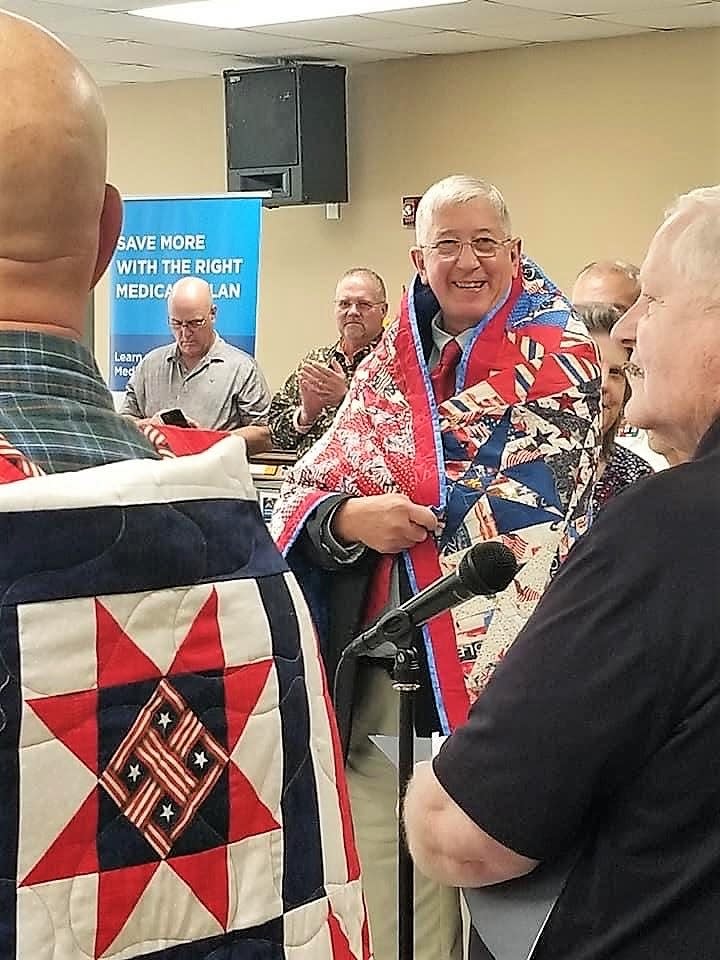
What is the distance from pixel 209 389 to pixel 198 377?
3.3 inches

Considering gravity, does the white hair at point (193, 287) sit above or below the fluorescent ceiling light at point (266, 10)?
below

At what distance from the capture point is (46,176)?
86cm

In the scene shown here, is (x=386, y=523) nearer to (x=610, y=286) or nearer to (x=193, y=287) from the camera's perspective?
(x=610, y=286)

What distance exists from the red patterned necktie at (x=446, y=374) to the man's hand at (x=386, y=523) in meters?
0.20

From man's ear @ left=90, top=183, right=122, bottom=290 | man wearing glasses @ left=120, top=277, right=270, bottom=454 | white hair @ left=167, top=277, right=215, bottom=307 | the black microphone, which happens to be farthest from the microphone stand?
white hair @ left=167, top=277, right=215, bottom=307

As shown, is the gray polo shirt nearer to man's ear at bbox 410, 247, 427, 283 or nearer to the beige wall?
the beige wall

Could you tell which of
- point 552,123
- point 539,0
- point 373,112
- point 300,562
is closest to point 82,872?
point 300,562

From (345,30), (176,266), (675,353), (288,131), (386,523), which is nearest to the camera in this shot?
(675,353)

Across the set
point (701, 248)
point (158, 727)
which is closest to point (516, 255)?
point (701, 248)

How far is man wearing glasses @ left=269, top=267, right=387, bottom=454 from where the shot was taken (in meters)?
4.07

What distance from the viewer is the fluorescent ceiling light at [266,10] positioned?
21.6ft

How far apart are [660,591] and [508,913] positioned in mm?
331

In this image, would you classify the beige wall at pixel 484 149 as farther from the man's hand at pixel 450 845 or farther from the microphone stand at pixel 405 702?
the man's hand at pixel 450 845

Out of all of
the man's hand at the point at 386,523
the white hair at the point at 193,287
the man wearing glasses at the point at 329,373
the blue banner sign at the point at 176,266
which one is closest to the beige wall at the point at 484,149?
the man wearing glasses at the point at 329,373
